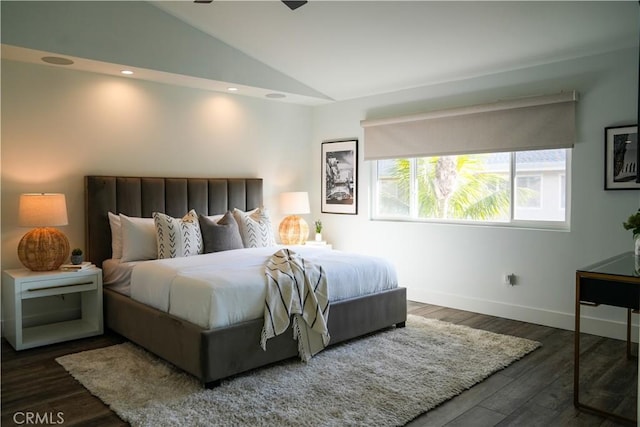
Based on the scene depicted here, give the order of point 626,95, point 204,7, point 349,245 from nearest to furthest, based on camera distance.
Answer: point 626,95 < point 204,7 < point 349,245

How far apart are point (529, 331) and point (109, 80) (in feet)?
15.0

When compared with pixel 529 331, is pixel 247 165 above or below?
above

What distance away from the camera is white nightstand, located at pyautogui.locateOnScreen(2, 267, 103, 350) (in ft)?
12.3

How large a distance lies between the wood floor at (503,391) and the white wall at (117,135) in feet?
3.80

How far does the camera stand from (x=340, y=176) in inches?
245

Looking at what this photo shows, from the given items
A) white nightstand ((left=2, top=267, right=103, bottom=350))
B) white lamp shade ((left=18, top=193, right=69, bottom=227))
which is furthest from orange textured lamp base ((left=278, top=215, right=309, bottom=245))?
white lamp shade ((left=18, top=193, right=69, bottom=227))

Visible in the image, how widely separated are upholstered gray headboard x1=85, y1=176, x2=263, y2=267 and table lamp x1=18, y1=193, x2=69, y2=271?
0.42 metres

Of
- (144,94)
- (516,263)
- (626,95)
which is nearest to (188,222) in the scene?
(144,94)

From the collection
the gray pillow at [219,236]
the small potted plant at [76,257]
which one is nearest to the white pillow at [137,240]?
the small potted plant at [76,257]

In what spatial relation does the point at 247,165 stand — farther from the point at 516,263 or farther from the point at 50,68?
the point at 516,263

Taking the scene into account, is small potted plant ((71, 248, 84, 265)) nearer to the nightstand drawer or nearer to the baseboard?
the nightstand drawer

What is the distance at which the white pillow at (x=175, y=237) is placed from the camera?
436 cm

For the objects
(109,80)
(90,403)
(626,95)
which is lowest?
(90,403)

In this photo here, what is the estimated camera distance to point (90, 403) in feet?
9.34
